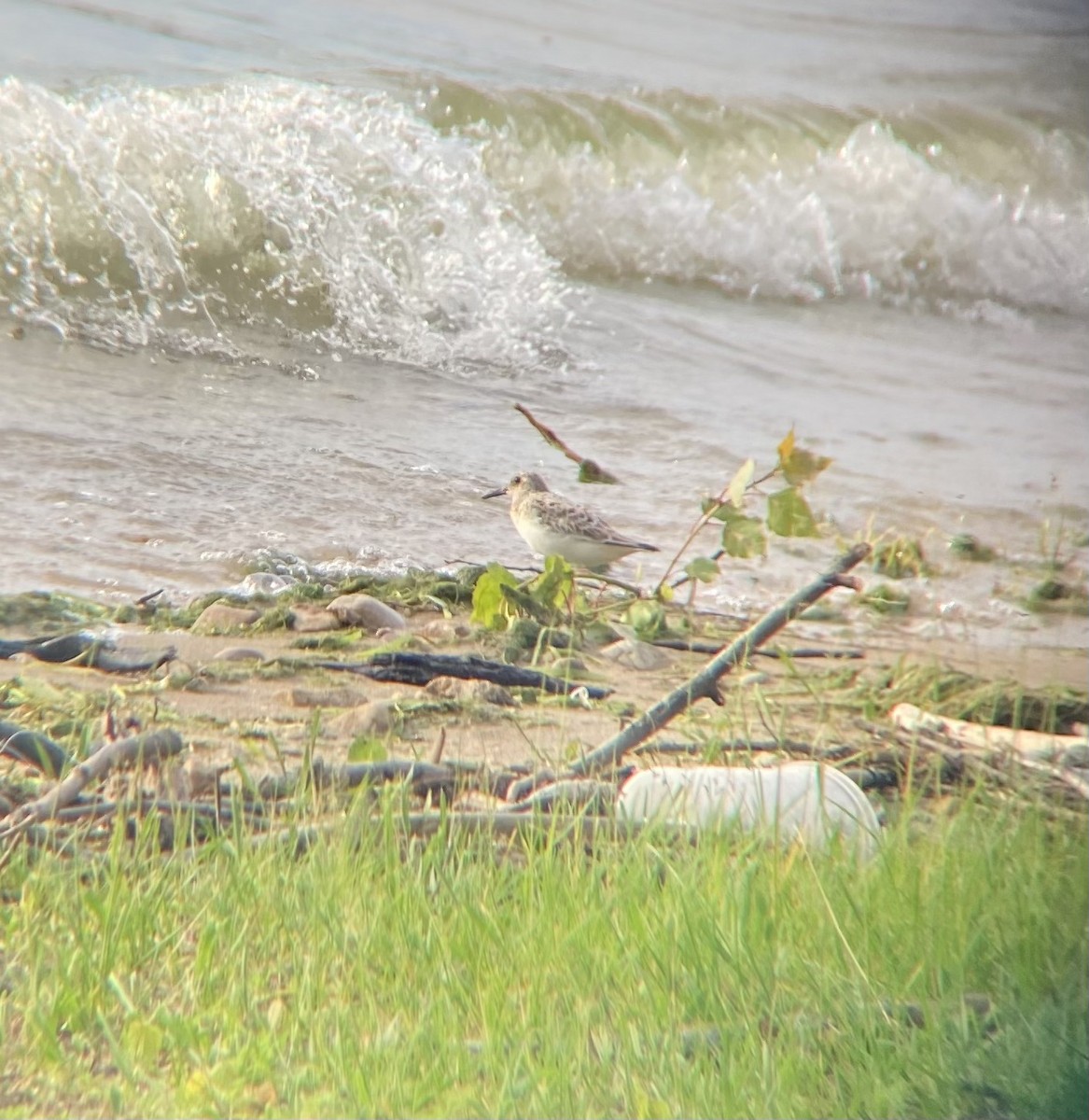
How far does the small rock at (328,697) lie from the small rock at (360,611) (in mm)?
157

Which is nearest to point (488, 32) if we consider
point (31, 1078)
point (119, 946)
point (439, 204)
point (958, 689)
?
point (439, 204)

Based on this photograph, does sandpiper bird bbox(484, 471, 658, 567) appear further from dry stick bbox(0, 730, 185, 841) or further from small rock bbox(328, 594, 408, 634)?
dry stick bbox(0, 730, 185, 841)

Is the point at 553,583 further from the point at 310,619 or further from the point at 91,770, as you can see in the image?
the point at 91,770

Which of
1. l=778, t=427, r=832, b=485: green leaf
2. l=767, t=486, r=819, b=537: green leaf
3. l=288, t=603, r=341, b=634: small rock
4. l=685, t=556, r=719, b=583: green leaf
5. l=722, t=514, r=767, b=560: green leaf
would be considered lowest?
l=288, t=603, r=341, b=634: small rock

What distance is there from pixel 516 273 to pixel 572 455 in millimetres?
335

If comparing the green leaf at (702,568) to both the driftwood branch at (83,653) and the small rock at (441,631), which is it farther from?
the driftwood branch at (83,653)

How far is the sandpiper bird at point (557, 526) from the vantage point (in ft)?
7.71

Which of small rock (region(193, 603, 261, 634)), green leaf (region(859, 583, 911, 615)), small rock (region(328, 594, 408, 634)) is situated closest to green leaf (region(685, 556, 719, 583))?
green leaf (region(859, 583, 911, 615))

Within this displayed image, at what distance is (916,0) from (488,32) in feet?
2.20

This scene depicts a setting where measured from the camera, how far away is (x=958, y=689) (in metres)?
2.38

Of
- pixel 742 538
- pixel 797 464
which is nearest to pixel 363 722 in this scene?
pixel 742 538

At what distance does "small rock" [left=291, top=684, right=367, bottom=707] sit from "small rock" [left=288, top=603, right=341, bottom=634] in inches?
5.4

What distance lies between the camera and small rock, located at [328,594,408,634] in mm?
2309

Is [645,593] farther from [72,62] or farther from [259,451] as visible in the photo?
[72,62]
